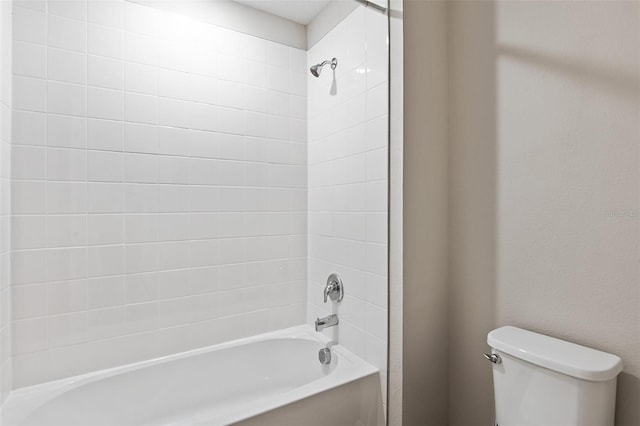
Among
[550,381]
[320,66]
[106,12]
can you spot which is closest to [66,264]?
[106,12]

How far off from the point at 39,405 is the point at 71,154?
1028mm

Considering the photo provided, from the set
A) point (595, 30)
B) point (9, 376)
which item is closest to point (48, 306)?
point (9, 376)

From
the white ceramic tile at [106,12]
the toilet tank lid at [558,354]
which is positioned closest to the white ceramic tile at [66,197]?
the white ceramic tile at [106,12]

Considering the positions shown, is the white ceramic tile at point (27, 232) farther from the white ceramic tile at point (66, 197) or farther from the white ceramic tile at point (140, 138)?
the white ceramic tile at point (140, 138)

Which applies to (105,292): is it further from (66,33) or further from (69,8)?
(69,8)

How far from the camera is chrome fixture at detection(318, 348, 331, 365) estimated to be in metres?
1.78

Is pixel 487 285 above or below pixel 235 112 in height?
below

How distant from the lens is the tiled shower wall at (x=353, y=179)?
1528 millimetres

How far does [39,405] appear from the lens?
1.37m

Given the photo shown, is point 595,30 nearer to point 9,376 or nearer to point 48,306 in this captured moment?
point 48,306

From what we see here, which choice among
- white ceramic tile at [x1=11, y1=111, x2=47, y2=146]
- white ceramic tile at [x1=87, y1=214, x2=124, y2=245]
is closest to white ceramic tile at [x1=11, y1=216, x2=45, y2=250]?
white ceramic tile at [x1=87, y1=214, x2=124, y2=245]

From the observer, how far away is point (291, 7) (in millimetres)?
1981

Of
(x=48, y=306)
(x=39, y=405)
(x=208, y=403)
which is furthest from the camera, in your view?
(x=208, y=403)

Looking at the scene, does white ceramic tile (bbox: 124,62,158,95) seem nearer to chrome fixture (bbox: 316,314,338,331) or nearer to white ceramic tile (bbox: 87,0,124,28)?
white ceramic tile (bbox: 87,0,124,28)
